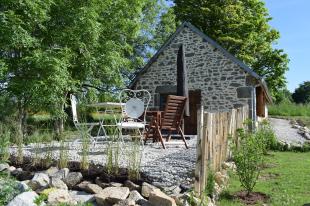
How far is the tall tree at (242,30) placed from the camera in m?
24.1

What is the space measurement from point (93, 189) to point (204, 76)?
10453mm

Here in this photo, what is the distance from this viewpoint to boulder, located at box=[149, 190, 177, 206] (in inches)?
174

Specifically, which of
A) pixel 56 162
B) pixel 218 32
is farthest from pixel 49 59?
pixel 218 32

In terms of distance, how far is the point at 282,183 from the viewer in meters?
6.60

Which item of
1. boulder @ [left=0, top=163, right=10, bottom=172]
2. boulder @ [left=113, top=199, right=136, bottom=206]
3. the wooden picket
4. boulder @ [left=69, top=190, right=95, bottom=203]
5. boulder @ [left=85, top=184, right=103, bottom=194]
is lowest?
boulder @ [left=69, top=190, right=95, bottom=203]

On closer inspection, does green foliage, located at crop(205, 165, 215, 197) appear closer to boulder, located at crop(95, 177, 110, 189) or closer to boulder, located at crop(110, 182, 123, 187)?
boulder, located at crop(110, 182, 123, 187)

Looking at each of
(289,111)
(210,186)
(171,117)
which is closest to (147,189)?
(210,186)

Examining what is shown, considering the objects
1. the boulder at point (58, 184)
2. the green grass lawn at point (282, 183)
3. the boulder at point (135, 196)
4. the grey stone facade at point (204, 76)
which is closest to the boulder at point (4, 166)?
the boulder at point (58, 184)

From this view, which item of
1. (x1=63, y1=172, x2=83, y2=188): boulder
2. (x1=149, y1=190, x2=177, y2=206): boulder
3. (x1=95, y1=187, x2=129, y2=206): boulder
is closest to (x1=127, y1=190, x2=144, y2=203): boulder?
(x1=95, y1=187, x2=129, y2=206): boulder

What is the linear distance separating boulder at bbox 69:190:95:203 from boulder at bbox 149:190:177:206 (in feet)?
2.48

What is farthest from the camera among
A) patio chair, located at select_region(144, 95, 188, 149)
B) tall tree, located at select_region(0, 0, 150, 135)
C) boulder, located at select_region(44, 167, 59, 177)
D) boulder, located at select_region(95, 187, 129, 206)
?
tall tree, located at select_region(0, 0, 150, 135)

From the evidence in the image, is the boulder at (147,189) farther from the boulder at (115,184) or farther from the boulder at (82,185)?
the boulder at (82,185)

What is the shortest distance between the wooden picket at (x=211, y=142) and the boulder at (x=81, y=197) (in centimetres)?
132

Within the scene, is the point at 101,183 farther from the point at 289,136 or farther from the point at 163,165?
the point at 289,136
